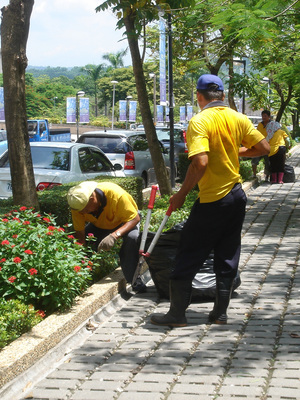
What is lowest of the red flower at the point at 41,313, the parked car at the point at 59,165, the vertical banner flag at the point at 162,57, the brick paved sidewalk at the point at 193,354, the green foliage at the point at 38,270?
the brick paved sidewalk at the point at 193,354

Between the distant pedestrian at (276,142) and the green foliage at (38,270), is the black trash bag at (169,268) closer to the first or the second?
the green foliage at (38,270)

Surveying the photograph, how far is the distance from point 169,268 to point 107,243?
631 mm

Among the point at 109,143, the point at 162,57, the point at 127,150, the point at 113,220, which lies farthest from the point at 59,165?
the point at 109,143

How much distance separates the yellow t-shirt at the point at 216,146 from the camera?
17.0 ft

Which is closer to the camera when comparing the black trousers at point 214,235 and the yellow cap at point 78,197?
the black trousers at point 214,235

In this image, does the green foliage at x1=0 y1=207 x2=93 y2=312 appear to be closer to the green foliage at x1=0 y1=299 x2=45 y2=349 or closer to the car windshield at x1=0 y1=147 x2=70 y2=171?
the green foliage at x1=0 y1=299 x2=45 y2=349

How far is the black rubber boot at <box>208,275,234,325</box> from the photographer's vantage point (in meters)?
5.50

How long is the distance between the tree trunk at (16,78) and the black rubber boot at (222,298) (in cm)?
305

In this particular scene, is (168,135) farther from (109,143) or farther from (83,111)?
(83,111)

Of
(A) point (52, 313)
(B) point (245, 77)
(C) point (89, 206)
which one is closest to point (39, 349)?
(A) point (52, 313)

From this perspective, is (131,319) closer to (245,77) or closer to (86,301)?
(86,301)

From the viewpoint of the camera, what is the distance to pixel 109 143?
17469 millimetres

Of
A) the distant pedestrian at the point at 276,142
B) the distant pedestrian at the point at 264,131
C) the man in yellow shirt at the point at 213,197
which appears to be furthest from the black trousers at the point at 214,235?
the distant pedestrian at the point at 264,131

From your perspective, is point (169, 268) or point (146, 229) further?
point (169, 268)
